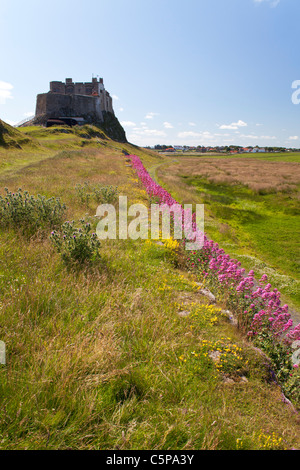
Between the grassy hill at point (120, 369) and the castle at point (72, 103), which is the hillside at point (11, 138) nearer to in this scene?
the castle at point (72, 103)

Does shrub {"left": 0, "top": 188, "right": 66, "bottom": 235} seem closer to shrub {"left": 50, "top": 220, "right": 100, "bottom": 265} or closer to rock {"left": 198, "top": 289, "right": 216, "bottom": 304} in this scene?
shrub {"left": 50, "top": 220, "right": 100, "bottom": 265}

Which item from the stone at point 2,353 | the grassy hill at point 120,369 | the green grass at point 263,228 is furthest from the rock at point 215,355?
the green grass at point 263,228

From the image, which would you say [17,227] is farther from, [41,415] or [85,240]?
[41,415]

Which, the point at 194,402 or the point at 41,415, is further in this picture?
the point at 194,402

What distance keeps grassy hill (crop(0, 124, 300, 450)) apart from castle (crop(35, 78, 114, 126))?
70.6 m

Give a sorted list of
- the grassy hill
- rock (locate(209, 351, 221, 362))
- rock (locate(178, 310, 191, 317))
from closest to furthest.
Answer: the grassy hill → rock (locate(209, 351, 221, 362)) → rock (locate(178, 310, 191, 317))

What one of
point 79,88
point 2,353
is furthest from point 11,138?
point 79,88

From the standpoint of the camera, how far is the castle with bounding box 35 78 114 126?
6988 cm

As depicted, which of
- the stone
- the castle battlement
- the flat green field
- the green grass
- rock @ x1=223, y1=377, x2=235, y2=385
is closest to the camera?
the stone

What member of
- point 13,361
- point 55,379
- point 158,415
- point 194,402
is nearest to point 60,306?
point 13,361

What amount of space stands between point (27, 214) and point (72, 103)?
8129cm

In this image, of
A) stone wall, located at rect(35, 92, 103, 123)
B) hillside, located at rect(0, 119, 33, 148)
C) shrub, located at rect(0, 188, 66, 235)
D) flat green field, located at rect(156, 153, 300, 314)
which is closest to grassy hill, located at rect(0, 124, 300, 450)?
shrub, located at rect(0, 188, 66, 235)

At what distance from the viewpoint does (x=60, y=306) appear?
3.27 m

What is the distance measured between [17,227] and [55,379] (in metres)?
4.72
